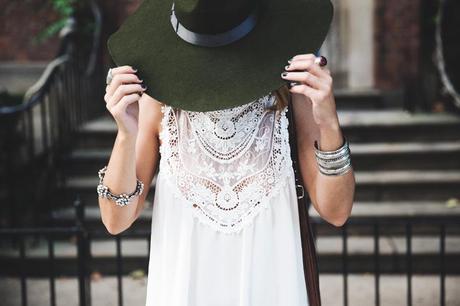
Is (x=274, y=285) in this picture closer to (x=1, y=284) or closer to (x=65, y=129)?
(x=1, y=284)

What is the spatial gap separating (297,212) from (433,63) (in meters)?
7.06

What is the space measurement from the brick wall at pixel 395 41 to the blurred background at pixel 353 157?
14mm

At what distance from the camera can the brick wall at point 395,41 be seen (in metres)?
8.60

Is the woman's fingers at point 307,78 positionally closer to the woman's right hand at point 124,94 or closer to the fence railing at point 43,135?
the woman's right hand at point 124,94

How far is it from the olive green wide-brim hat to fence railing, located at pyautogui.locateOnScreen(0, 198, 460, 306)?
7.11 ft

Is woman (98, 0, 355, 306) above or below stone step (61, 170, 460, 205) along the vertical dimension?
above

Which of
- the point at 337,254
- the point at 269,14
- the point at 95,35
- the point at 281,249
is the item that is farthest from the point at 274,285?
the point at 95,35

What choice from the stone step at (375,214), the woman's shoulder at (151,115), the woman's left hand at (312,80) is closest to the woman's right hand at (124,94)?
the woman's shoulder at (151,115)

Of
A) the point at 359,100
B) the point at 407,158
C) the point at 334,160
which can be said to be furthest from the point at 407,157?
the point at 334,160

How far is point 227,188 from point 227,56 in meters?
0.36

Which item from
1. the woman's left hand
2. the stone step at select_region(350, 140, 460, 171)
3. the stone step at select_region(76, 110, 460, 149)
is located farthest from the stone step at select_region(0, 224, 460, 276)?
the woman's left hand

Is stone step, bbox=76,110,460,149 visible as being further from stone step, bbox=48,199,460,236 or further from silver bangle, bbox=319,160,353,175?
silver bangle, bbox=319,160,353,175

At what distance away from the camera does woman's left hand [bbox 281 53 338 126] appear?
64.2 inches

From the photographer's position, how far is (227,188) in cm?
184
